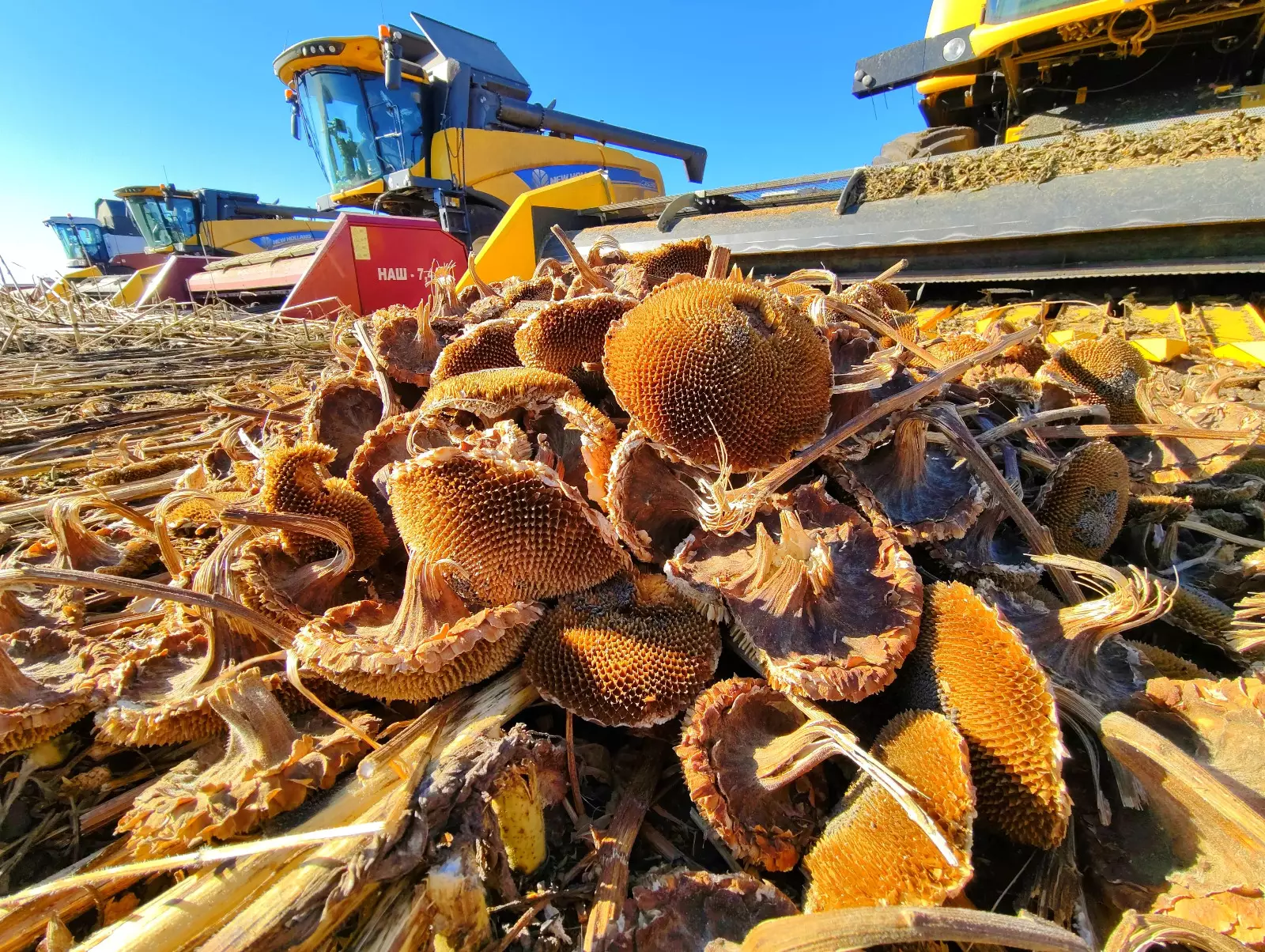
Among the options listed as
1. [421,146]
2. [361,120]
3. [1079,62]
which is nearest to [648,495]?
[1079,62]

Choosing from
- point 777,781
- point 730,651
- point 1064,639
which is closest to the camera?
point 777,781

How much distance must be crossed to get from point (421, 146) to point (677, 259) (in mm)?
9915

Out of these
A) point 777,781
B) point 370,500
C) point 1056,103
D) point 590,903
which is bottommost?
point 590,903

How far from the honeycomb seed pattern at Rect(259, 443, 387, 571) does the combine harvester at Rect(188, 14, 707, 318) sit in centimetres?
587

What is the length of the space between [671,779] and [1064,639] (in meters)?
0.65

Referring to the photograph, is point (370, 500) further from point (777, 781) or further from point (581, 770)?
point (777, 781)

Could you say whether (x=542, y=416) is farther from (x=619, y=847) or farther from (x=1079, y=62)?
(x=1079, y=62)

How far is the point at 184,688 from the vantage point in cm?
99

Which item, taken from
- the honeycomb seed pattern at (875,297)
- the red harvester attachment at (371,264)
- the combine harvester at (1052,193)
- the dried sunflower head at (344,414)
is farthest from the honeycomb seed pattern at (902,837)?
the red harvester attachment at (371,264)

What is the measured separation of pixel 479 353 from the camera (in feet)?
4.83

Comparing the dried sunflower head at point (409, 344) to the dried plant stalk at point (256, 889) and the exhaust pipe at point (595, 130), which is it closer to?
the dried plant stalk at point (256, 889)

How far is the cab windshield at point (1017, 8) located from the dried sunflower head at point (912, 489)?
539 cm

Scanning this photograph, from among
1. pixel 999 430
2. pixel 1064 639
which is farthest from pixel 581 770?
pixel 999 430

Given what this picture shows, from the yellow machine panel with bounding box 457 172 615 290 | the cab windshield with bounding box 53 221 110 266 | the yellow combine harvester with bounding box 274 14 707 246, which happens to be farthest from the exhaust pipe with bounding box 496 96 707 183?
the cab windshield with bounding box 53 221 110 266
